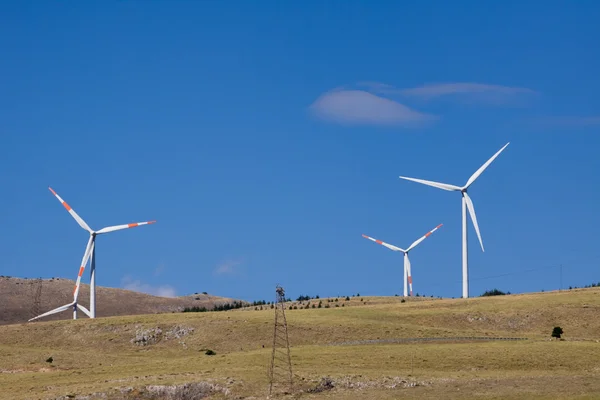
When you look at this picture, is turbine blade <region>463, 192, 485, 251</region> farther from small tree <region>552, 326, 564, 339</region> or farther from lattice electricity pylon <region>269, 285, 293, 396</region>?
lattice electricity pylon <region>269, 285, 293, 396</region>

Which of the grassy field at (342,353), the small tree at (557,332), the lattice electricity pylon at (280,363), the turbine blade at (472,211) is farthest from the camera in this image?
the turbine blade at (472,211)

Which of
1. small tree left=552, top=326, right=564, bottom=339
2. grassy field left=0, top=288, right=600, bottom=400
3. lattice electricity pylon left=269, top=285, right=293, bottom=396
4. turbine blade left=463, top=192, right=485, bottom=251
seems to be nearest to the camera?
lattice electricity pylon left=269, top=285, right=293, bottom=396

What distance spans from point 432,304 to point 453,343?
113ft

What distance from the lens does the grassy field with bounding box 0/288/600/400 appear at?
8938 centimetres

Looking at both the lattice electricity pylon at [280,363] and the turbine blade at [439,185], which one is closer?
the lattice electricity pylon at [280,363]

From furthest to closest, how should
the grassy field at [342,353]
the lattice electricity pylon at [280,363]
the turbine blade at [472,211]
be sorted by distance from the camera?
the turbine blade at [472,211] → the grassy field at [342,353] → the lattice electricity pylon at [280,363]

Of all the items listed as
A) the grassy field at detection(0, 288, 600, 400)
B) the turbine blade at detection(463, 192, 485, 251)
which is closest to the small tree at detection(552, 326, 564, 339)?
the grassy field at detection(0, 288, 600, 400)

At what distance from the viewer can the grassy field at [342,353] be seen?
89.4 m

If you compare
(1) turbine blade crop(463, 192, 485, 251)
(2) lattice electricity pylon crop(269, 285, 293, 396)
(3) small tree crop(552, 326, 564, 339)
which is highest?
(1) turbine blade crop(463, 192, 485, 251)

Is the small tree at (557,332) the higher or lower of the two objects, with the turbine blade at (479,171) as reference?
lower

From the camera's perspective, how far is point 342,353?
106m

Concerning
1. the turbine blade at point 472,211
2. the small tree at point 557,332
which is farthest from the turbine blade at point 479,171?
the small tree at point 557,332

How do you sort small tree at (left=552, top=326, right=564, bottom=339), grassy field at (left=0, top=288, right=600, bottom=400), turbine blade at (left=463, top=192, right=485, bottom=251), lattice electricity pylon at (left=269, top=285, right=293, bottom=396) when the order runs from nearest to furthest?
lattice electricity pylon at (left=269, top=285, right=293, bottom=396) < grassy field at (left=0, top=288, right=600, bottom=400) < small tree at (left=552, top=326, right=564, bottom=339) < turbine blade at (left=463, top=192, right=485, bottom=251)

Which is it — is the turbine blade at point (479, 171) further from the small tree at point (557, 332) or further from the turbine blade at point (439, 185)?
the small tree at point (557, 332)
